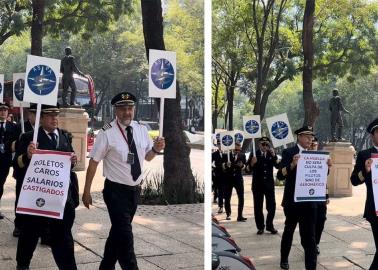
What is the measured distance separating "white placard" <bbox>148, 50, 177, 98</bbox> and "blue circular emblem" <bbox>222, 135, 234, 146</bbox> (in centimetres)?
67

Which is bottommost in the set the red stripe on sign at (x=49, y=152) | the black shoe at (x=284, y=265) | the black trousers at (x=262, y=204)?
the black shoe at (x=284, y=265)

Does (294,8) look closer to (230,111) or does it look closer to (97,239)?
(230,111)

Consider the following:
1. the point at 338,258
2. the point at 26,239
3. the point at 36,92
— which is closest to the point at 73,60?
the point at 36,92

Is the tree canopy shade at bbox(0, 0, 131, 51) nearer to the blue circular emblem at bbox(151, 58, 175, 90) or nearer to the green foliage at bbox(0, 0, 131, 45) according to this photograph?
the green foliage at bbox(0, 0, 131, 45)

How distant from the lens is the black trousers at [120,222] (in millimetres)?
2695

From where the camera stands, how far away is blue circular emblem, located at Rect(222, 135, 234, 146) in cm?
328

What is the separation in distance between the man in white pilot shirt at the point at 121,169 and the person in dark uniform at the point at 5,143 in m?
0.92

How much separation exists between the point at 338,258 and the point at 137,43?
179 cm

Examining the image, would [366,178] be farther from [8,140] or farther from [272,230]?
[8,140]

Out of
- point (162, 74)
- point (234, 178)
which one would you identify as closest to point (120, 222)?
point (162, 74)

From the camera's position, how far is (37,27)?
2.89 m

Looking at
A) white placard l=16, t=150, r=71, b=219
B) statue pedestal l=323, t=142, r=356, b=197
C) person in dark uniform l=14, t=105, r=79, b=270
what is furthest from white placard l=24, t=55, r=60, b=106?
statue pedestal l=323, t=142, r=356, b=197

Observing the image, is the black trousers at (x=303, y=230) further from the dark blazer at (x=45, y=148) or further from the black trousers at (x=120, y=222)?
the dark blazer at (x=45, y=148)

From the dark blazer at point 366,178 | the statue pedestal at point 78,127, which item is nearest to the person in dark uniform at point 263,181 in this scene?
the dark blazer at point 366,178
